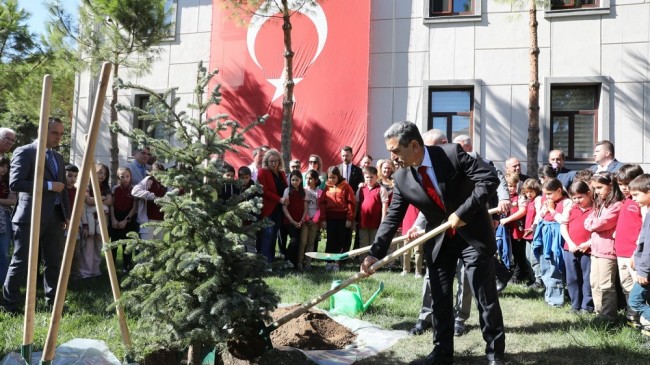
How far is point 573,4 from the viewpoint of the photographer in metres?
13.5

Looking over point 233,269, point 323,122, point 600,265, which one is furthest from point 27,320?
point 323,122

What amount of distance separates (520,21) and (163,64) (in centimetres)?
1026

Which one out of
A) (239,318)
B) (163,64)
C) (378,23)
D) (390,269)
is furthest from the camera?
(163,64)

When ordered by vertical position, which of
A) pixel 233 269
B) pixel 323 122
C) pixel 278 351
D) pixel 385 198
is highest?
pixel 323 122

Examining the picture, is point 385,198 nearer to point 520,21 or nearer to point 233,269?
point 233,269

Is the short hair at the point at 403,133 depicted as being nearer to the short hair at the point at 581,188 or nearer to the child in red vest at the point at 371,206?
the short hair at the point at 581,188

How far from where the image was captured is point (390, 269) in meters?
9.14

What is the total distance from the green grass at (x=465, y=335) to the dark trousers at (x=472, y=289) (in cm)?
31

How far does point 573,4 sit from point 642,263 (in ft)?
35.1

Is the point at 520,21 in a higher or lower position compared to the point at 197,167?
higher

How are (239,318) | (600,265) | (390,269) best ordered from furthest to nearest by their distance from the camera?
(390,269) < (600,265) < (239,318)

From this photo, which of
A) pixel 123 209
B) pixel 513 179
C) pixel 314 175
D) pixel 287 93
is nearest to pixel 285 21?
pixel 287 93

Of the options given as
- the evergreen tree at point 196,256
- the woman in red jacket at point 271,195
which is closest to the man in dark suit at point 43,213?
the evergreen tree at point 196,256

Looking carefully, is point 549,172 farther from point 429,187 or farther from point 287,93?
point 287,93
